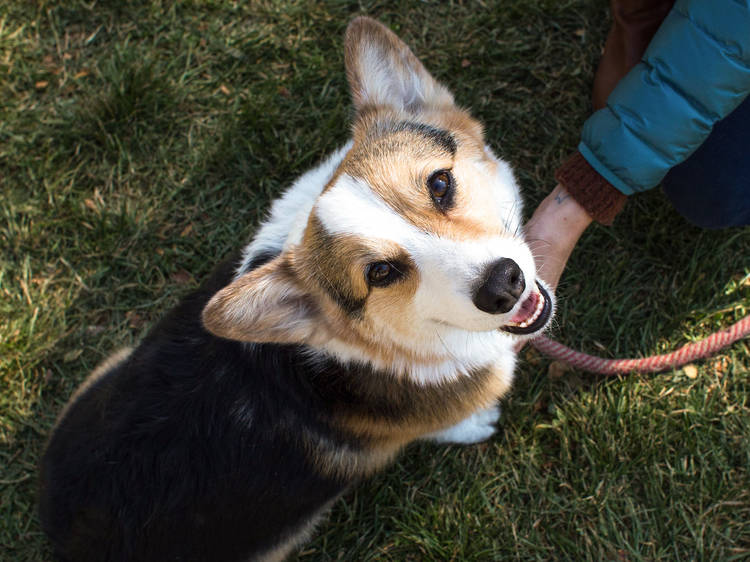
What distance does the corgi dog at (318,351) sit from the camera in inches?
77.3

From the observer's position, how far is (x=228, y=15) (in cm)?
394

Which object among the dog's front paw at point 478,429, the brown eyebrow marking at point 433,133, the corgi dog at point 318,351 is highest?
the brown eyebrow marking at point 433,133

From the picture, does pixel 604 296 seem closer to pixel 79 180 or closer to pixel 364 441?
pixel 364 441

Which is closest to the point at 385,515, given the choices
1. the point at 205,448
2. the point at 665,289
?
the point at 205,448

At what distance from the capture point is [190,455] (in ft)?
6.88

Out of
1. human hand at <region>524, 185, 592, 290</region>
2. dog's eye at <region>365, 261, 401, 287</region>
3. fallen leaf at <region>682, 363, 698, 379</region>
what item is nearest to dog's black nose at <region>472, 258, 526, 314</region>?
dog's eye at <region>365, 261, 401, 287</region>

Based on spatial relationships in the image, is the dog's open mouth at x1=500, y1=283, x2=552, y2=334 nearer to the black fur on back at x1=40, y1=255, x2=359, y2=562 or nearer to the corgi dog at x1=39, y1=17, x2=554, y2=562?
the corgi dog at x1=39, y1=17, x2=554, y2=562

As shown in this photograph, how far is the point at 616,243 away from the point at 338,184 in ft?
6.58

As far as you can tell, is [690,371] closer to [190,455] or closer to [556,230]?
[556,230]

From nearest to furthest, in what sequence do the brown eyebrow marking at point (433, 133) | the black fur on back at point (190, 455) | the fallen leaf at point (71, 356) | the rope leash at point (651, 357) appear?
the black fur on back at point (190, 455), the brown eyebrow marking at point (433, 133), the rope leash at point (651, 357), the fallen leaf at point (71, 356)

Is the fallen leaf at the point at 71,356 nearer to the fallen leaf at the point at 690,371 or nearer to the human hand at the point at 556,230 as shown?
the human hand at the point at 556,230

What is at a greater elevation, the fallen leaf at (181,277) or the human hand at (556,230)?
the human hand at (556,230)

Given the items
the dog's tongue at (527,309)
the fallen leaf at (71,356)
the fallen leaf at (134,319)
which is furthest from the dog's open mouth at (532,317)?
the fallen leaf at (71,356)

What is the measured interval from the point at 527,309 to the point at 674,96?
1.20m
